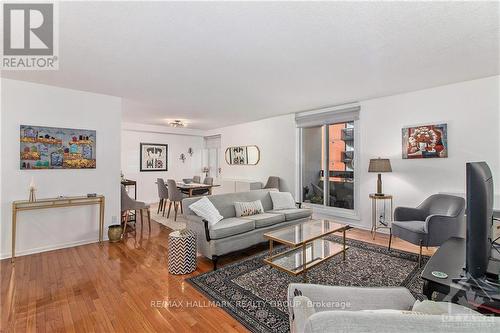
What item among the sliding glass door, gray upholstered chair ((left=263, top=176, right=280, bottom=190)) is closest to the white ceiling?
the sliding glass door

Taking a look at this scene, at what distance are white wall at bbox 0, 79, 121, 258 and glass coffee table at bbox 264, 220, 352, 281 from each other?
9.87ft

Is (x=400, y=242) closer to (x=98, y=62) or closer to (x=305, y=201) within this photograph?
(x=305, y=201)

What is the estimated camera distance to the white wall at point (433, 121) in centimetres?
331

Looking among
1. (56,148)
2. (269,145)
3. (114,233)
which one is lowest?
(114,233)

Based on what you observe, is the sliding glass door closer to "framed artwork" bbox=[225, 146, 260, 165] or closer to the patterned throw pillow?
"framed artwork" bbox=[225, 146, 260, 165]

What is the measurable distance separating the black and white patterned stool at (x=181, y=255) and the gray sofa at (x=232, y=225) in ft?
0.74

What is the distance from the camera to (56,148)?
361 centimetres

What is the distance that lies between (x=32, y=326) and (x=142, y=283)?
868 mm

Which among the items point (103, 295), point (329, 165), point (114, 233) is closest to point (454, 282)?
point (103, 295)

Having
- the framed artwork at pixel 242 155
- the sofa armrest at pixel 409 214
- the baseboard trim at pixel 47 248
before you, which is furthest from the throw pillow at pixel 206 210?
the framed artwork at pixel 242 155

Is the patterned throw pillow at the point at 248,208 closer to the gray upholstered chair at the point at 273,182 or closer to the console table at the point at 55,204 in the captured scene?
the gray upholstered chair at the point at 273,182

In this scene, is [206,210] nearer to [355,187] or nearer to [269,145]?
[355,187]
